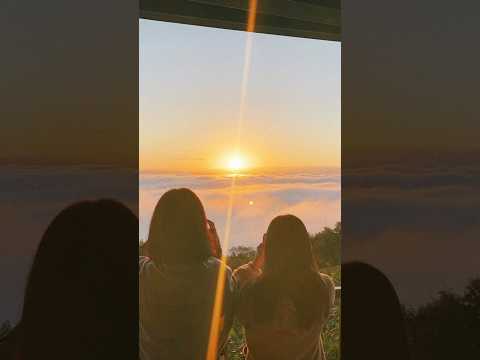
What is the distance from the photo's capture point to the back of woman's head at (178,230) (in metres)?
2.04

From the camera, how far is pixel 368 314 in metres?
2.36

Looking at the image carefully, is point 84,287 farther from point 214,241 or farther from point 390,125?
point 390,125

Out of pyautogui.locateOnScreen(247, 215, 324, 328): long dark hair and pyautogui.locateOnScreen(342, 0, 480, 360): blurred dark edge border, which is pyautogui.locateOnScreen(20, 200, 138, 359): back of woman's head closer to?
pyautogui.locateOnScreen(247, 215, 324, 328): long dark hair

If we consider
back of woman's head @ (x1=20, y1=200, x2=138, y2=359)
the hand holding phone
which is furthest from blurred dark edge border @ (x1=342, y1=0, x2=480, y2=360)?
back of woman's head @ (x1=20, y1=200, x2=138, y2=359)

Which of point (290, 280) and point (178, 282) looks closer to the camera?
point (178, 282)

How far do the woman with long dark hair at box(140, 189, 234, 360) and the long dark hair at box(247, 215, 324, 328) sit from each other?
0.58 feet

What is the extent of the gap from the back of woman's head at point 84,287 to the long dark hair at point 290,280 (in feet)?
1.88

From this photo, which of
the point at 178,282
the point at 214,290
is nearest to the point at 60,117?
the point at 178,282

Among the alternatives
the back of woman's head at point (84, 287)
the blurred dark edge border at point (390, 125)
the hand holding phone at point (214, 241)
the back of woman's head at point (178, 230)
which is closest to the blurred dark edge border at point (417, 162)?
the blurred dark edge border at point (390, 125)

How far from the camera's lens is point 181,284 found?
2.05 metres

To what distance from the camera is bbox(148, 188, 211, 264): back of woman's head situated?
2035 millimetres

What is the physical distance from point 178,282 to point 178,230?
7.1 inches

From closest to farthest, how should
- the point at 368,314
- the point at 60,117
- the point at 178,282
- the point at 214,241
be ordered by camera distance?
1. the point at 60,117
2. the point at 178,282
3. the point at 214,241
4. the point at 368,314

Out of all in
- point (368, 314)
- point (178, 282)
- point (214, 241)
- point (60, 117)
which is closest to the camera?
point (60, 117)
